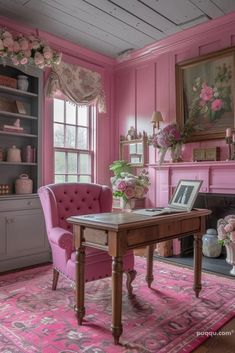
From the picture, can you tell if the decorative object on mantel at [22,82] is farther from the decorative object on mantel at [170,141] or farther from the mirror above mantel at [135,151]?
the decorative object on mantel at [170,141]

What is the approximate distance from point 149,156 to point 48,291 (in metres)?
2.56

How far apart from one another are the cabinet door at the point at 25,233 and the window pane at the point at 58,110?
148 cm

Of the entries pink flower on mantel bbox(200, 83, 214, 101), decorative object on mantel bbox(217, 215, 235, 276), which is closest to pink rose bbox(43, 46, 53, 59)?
pink flower on mantel bbox(200, 83, 214, 101)

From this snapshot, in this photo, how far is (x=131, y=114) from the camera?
16.2ft

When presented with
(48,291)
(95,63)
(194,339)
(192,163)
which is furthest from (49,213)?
(95,63)

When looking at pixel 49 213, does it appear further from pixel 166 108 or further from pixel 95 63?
pixel 95 63

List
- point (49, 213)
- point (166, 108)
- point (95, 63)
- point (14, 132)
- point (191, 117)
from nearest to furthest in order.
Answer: point (49, 213)
point (14, 132)
point (191, 117)
point (166, 108)
point (95, 63)

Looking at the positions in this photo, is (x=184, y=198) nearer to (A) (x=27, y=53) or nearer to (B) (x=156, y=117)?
(B) (x=156, y=117)

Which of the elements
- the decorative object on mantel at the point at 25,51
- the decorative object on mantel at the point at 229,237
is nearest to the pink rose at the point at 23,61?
the decorative object on mantel at the point at 25,51

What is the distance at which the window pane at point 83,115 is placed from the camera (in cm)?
480

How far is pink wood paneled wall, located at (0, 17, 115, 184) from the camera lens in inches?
165

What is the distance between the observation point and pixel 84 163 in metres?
4.87

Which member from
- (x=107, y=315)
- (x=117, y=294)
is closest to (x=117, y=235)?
(x=117, y=294)

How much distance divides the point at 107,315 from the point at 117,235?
0.87 meters
